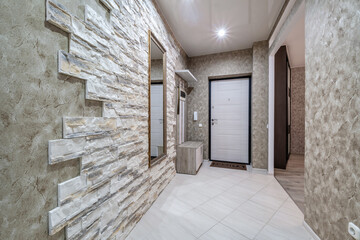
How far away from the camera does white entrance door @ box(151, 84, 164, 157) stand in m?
2.05

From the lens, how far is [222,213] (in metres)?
1.80

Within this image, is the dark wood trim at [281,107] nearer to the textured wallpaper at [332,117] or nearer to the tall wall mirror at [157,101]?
the textured wallpaper at [332,117]

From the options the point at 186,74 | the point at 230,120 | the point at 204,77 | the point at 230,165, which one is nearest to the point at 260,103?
the point at 230,120

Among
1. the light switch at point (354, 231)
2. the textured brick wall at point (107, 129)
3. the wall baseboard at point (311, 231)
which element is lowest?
the wall baseboard at point (311, 231)

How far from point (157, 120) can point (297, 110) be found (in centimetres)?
500

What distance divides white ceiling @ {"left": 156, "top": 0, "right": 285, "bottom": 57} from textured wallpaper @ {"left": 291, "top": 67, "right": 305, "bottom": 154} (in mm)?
2705

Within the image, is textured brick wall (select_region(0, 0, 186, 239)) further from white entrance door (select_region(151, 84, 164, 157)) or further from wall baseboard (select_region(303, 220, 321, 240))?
wall baseboard (select_region(303, 220, 321, 240))

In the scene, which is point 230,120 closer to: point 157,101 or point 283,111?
point 283,111

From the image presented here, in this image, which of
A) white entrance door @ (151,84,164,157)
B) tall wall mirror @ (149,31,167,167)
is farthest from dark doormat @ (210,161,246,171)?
white entrance door @ (151,84,164,157)

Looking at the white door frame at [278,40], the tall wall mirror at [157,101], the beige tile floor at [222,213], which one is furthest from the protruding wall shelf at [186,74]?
the beige tile floor at [222,213]

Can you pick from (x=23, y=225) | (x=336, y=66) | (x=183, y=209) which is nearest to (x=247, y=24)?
(x=336, y=66)

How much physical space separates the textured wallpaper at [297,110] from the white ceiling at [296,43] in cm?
42

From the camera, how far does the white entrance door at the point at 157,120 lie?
2.05 meters

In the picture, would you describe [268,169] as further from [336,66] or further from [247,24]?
[247,24]
